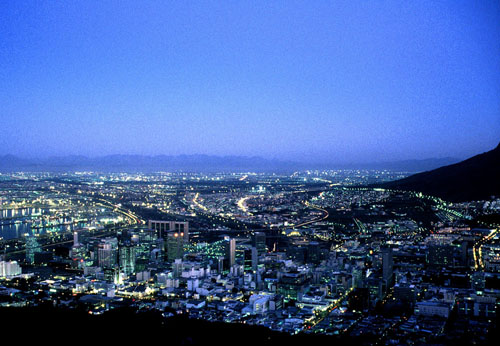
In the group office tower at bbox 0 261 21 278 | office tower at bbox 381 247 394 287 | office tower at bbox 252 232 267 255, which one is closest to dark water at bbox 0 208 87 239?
office tower at bbox 0 261 21 278

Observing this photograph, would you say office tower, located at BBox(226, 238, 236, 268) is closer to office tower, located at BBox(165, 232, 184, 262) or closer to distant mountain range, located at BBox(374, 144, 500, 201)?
office tower, located at BBox(165, 232, 184, 262)

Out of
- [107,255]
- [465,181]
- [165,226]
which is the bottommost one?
[107,255]

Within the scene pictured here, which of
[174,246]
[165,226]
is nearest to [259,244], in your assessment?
[174,246]

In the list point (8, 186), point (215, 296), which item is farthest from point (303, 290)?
point (8, 186)

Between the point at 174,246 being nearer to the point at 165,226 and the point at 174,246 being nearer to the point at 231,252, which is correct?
the point at 231,252

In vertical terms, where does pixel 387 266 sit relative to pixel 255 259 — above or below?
above

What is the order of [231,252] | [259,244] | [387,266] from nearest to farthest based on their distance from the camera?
[387,266] → [231,252] → [259,244]

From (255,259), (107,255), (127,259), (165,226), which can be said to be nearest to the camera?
(127,259)

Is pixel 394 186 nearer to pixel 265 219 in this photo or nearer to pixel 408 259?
pixel 265 219
